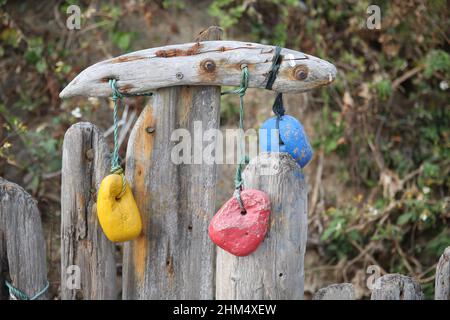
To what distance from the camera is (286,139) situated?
2.32 meters

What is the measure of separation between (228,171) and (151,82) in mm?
2222

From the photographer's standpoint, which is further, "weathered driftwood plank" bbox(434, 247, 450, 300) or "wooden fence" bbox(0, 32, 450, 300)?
"wooden fence" bbox(0, 32, 450, 300)

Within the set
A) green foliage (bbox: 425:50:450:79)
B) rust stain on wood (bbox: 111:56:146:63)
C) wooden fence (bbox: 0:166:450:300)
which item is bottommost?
wooden fence (bbox: 0:166:450:300)

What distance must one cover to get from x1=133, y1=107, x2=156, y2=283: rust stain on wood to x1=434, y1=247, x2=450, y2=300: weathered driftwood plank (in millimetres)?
1047

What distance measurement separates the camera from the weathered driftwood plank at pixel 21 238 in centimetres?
242

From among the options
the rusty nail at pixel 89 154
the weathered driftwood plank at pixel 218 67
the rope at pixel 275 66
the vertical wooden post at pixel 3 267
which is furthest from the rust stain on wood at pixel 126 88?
the vertical wooden post at pixel 3 267

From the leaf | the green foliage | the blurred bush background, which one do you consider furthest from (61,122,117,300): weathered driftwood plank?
the green foliage

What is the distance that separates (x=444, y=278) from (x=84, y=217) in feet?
4.28

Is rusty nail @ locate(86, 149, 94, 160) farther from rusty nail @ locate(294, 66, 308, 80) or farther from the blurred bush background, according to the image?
the blurred bush background

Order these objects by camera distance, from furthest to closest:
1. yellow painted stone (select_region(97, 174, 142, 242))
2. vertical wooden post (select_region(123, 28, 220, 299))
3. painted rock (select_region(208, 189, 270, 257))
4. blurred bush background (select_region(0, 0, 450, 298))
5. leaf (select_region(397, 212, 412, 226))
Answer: blurred bush background (select_region(0, 0, 450, 298)) < leaf (select_region(397, 212, 412, 226)) < vertical wooden post (select_region(123, 28, 220, 299)) < yellow painted stone (select_region(97, 174, 142, 242)) < painted rock (select_region(208, 189, 270, 257))

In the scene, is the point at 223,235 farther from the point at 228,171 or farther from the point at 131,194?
the point at 228,171

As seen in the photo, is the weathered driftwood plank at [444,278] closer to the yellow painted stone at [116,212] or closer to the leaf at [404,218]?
the yellow painted stone at [116,212]

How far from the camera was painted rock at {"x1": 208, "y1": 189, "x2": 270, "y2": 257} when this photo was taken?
2125mm
